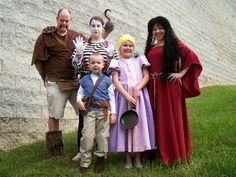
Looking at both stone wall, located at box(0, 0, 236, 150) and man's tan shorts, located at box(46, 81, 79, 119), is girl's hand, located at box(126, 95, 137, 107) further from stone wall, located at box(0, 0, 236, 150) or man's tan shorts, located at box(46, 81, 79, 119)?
stone wall, located at box(0, 0, 236, 150)

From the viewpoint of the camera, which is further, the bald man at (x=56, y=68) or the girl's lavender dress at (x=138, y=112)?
the bald man at (x=56, y=68)

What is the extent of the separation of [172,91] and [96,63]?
819 mm

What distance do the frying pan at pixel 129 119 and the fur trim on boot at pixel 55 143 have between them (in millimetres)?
919

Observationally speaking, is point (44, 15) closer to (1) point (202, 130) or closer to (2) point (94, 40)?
(2) point (94, 40)

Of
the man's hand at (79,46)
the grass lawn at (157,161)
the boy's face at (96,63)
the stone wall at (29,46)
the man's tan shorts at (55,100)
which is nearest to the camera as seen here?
the grass lawn at (157,161)

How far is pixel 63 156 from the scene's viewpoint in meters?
4.14

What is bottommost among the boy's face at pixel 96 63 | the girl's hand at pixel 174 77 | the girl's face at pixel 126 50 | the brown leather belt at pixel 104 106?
the brown leather belt at pixel 104 106

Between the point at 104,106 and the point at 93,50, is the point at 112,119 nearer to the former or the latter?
the point at 104,106

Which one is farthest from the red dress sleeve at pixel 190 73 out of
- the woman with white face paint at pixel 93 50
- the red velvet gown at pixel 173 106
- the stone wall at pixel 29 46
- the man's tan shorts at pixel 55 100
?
the stone wall at pixel 29 46

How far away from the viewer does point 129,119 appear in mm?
3580

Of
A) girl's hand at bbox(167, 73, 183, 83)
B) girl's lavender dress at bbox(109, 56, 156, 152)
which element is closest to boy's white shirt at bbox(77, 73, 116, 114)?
girl's lavender dress at bbox(109, 56, 156, 152)

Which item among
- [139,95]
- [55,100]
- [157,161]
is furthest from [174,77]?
[55,100]

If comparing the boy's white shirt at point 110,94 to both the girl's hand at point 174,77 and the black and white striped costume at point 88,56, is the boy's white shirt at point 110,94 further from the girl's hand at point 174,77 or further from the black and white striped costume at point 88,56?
the girl's hand at point 174,77

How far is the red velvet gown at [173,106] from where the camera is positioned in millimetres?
3529
